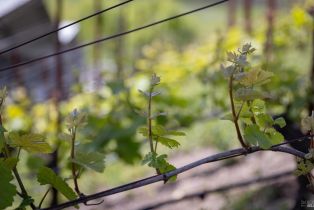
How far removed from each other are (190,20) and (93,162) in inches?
813

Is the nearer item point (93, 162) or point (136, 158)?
point (93, 162)

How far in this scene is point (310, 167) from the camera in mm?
821

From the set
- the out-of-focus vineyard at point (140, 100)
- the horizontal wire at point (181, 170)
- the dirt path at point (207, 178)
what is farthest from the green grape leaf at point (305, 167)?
the dirt path at point (207, 178)

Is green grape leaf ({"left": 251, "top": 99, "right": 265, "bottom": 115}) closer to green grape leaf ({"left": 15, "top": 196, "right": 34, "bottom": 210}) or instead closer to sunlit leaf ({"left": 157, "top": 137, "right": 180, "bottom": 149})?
sunlit leaf ({"left": 157, "top": 137, "right": 180, "bottom": 149})

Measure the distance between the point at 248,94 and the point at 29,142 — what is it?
365 millimetres

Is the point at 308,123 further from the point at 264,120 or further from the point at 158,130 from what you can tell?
the point at 158,130

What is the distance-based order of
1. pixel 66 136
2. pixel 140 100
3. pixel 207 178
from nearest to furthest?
pixel 66 136, pixel 140 100, pixel 207 178

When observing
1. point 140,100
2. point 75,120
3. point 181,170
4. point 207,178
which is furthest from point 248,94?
point 207,178

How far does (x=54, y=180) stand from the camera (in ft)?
2.83

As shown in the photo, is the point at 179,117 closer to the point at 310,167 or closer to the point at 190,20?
the point at 310,167

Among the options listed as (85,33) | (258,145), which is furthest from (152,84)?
(85,33)

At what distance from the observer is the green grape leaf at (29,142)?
82 centimetres

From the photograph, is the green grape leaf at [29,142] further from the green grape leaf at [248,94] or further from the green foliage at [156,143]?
the green grape leaf at [248,94]

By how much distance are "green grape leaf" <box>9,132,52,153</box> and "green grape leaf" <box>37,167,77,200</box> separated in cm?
4
